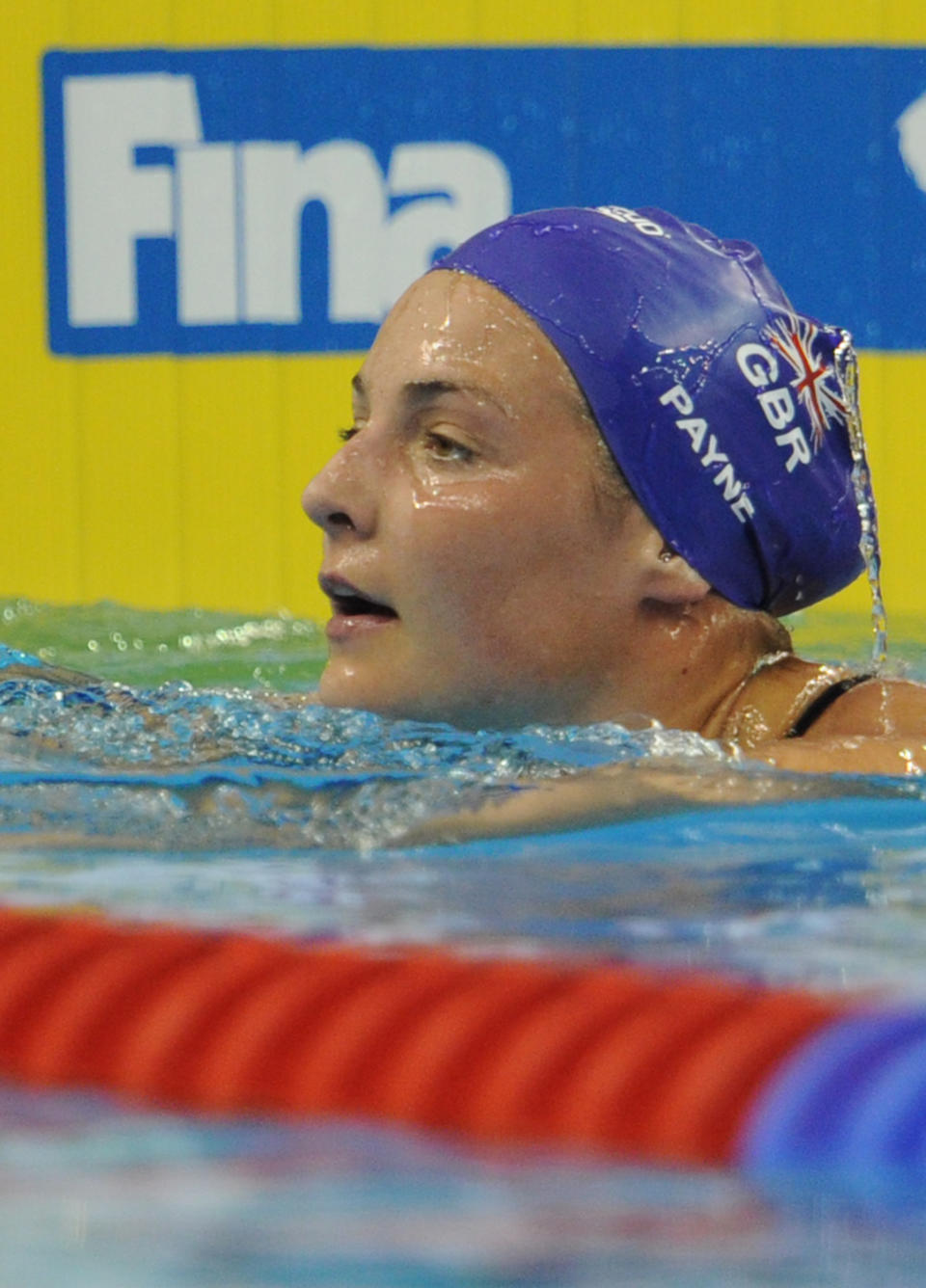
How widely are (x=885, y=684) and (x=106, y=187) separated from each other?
10.0ft

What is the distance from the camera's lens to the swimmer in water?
2289mm

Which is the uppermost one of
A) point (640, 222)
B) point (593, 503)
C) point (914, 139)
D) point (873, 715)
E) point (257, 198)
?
point (914, 139)

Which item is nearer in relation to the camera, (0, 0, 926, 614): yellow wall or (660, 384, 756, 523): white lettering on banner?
(660, 384, 756, 523): white lettering on banner

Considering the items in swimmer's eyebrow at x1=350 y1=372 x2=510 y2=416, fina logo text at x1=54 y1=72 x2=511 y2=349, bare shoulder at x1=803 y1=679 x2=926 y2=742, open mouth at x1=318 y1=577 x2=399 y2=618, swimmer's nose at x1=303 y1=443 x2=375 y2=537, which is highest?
fina logo text at x1=54 y1=72 x2=511 y2=349

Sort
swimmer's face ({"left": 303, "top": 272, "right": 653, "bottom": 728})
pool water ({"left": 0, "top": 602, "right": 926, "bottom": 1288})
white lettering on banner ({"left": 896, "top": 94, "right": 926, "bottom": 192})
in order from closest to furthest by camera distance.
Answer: pool water ({"left": 0, "top": 602, "right": 926, "bottom": 1288}) < swimmer's face ({"left": 303, "top": 272, "right": 653, "bottom": 728}) < white lettering on banner ({"left": 896, "top": 94, "right": 926, "bottom": 192})

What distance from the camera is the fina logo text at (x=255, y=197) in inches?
189

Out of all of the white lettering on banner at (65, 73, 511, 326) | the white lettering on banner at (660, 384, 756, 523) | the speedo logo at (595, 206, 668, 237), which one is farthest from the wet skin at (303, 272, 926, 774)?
the white lettering on banner at (65, 73, 511, 326)

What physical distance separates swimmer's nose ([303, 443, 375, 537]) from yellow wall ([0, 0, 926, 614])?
2.62 m

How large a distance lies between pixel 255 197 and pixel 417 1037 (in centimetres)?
370

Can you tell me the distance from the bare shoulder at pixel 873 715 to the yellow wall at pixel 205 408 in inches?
99.2

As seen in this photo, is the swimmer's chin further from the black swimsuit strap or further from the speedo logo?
the speedo logo

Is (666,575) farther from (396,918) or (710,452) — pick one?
(396,918)

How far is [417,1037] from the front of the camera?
4.66 feet

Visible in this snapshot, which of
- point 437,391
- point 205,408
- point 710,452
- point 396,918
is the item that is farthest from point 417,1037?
point 205,408
